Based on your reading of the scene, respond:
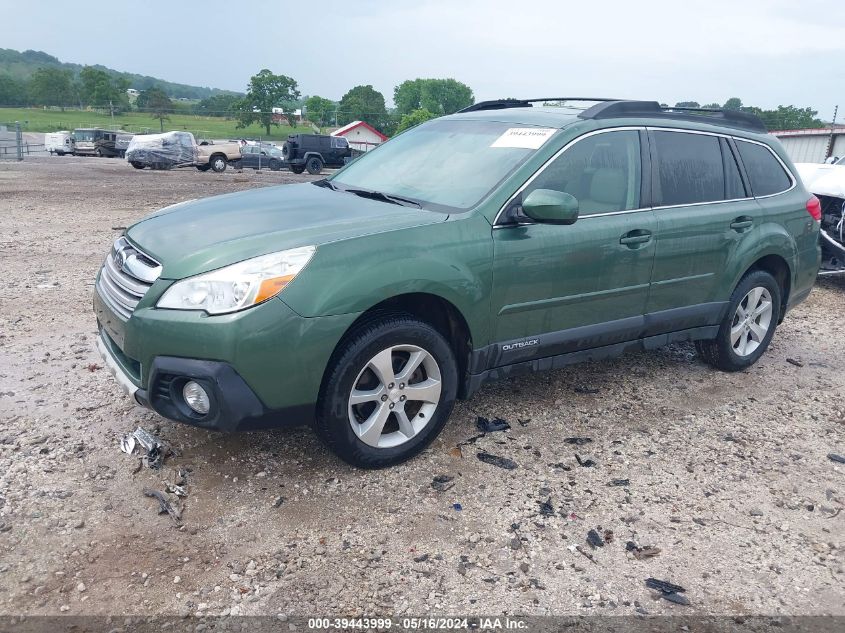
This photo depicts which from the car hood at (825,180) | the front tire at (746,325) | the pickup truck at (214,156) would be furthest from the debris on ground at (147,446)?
the pickup truck at (214,156)

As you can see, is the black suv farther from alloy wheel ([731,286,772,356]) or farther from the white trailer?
alloy wheel ([731,286,772,356])

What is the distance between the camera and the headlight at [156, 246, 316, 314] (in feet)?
9.58

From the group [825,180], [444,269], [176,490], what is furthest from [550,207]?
[825,180]

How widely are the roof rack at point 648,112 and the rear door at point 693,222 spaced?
0.15m

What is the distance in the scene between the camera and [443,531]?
9.89 feet

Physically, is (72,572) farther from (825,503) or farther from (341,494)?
(825,503)

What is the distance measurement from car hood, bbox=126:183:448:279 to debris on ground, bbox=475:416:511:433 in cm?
130

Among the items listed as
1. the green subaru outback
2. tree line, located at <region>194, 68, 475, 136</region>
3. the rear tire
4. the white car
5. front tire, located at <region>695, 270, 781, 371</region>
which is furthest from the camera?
tree line, located at <region>194, 68, 475, 136</region>

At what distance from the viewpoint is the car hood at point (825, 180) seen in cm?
805

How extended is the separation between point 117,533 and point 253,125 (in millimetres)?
93476

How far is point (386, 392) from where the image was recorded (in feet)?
11.0

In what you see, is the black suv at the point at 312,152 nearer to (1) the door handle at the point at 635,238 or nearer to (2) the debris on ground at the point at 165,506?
(1) the door handle at the point at 635,238

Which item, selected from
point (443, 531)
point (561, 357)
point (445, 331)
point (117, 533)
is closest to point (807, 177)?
point (561, 357)

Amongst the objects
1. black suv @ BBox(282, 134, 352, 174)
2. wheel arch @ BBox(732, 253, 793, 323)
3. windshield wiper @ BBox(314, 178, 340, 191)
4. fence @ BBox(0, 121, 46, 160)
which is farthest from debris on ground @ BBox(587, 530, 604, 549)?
fence @ BBox(0, 121, 46, 160)
